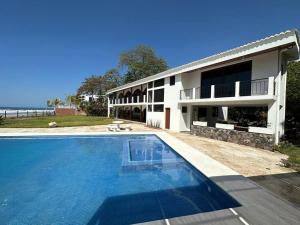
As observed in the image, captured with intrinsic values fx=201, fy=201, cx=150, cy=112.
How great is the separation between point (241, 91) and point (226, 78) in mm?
2013

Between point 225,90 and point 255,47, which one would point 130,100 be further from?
point 255,47

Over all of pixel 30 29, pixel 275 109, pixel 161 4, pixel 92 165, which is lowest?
pixel 92 165

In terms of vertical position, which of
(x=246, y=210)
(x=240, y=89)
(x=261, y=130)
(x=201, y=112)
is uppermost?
(x=240, y=89)

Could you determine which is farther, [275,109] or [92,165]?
[275,109]

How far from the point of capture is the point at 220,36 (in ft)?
79.9

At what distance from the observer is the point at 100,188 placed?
21.8 feet

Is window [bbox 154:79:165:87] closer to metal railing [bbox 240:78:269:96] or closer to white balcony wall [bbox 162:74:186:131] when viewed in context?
white balcony wall [bbox 162:74:186:131]

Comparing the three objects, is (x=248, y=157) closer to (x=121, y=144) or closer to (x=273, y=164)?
(x=273, y=164)

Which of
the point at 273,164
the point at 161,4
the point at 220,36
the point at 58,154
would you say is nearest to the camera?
the point at 273,164

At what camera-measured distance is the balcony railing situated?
41.0 ft

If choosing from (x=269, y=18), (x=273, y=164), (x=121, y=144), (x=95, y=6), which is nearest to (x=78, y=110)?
(x=95, y=6)

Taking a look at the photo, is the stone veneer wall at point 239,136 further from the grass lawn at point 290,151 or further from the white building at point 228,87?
the grass lawn at point 290,151

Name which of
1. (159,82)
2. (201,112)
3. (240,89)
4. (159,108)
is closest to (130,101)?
(159,82)

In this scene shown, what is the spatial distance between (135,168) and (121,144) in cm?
550
